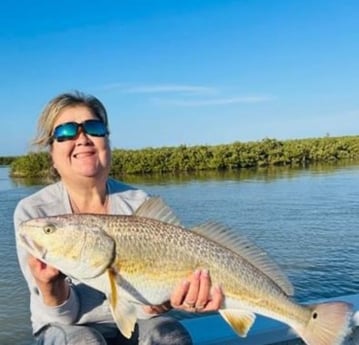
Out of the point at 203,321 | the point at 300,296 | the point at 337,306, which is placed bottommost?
the point at 300,296

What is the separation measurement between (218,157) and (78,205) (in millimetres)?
44984

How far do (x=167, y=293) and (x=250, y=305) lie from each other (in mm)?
387

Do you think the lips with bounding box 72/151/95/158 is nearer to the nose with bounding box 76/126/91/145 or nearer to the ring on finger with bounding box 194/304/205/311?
the nose with bounding box 76/126/91/145

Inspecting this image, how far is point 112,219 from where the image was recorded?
2.20 metres

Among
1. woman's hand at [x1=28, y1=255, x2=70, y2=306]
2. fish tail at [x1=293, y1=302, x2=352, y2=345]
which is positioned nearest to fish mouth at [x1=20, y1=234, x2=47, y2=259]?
woman's hand at [x1=28, y1=255, x2=70, y2=306]

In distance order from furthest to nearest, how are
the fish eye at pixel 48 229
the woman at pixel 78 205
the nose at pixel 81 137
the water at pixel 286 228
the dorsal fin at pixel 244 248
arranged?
the water at pixel 286 228
the nose at pixel 81 137
the woman at pixel 78 205
the dorsal fin at pixel 244 248
the fish eye at pixel 48 229

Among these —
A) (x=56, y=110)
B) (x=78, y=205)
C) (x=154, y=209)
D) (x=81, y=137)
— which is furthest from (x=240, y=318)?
(x=56, y=110)

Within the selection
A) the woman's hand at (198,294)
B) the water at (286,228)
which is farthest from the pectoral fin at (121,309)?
the water at (286,228)

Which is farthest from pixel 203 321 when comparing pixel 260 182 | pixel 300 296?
pixel 260 182

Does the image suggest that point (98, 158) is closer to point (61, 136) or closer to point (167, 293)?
A: point (61, 136)

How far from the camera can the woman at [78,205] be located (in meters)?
2.56

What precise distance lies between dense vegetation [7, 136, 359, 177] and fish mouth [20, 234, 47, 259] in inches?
1637

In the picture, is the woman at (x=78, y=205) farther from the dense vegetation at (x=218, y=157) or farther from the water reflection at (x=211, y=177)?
the dense vegetation at (x=218, y=157)

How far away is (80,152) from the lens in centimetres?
272
